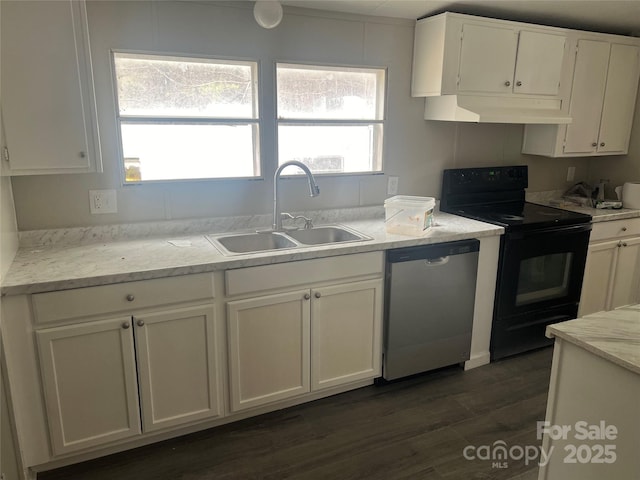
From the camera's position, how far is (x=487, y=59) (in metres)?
2.81

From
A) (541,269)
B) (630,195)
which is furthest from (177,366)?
(630,195)

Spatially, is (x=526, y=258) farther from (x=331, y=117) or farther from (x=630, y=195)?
(x=331, y=117)

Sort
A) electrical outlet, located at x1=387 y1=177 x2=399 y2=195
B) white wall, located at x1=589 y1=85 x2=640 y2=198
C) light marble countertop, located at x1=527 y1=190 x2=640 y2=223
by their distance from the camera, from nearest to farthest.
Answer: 1. electrical outlet, located at x1=387 y1=177 x2=399 y2=195
2. light marble countertop, located at x1=527 y1=190 x2=640 y2=223
3. white wall, located at x1=589 y1=85 x2=640 y2=198

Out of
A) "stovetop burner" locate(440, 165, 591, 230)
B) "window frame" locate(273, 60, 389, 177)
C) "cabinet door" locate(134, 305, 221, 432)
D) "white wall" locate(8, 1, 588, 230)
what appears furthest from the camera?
"stovetop burner" locate(440, 165, 591, 230)

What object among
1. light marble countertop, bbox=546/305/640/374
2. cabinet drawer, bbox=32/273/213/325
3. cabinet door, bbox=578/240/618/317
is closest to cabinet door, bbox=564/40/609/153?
cabinet door, bbox=578/240/618/317

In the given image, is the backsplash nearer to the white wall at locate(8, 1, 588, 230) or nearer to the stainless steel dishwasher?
the white wall at locate(8, 1, 588, 230)

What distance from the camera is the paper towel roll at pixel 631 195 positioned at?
3373 millimetres

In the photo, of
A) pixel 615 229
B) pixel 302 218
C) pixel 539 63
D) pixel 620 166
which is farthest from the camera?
pixel 620 166

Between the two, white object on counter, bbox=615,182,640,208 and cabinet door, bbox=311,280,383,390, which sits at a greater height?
white object on counter, bbox=615,182,640,208

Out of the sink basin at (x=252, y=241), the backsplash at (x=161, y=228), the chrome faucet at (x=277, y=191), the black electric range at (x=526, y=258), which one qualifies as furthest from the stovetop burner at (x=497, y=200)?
the sink basin at (x=252, y=241)

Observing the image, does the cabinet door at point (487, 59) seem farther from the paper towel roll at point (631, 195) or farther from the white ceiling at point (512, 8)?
the paper towel roll at point (631, 195)

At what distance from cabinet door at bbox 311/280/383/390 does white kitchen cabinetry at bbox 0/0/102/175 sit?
132cm

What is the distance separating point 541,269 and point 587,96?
1323 millimetres

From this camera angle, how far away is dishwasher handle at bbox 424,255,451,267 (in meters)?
2.56
